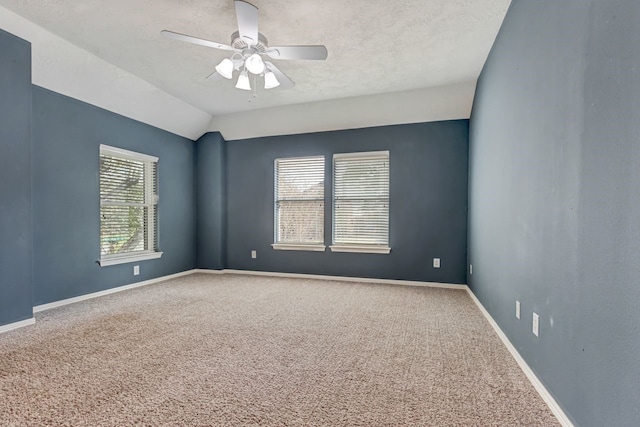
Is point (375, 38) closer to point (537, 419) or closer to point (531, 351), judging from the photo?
point (531, 351)

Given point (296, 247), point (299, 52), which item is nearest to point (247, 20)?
point (299, 52)

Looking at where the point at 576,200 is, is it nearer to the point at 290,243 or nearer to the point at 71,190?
the point at 290,243

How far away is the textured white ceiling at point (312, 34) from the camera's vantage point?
248cm

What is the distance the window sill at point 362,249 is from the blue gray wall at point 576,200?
223 centimetres

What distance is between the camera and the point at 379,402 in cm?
167

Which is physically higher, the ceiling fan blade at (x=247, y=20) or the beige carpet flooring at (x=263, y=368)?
A: the ceiling fan blade at (x=247, y=20)

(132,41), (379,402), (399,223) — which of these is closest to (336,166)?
(399,223)

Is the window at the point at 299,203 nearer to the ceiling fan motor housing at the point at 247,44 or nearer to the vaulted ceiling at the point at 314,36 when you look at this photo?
the vaulted ceiling at the point at 314,36

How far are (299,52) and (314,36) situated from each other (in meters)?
0.49

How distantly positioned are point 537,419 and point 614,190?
1.19m

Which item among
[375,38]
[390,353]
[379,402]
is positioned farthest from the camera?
[375,38]

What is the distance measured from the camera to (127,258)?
14.2ft

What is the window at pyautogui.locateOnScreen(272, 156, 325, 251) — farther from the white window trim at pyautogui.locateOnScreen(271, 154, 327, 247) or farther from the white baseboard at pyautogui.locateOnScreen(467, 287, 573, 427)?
the white baseboard at pyautogui.locateOnScreen(467, 287, 573, 427)

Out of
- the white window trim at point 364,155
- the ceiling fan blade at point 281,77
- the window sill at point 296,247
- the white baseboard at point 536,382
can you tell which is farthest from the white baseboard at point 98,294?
the white baseboard at point 536,382
